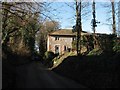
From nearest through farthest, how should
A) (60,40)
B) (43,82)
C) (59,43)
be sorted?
(43,82) → (59,43) → (60,40)

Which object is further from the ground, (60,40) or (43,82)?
(60,40)

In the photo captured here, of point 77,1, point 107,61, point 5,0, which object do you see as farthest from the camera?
point 77,1

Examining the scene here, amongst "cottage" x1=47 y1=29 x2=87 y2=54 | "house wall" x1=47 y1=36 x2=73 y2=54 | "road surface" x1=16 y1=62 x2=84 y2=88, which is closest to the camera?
"road surface" x1=16 y1=62 x2=84 y2=88

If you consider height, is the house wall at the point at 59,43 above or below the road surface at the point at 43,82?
above

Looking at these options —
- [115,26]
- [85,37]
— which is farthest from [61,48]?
[115,26]

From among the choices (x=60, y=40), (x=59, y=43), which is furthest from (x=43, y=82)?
(x=60, y=40)

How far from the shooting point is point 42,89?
18.2 m

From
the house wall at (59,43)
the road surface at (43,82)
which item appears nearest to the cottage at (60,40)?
the house wall at (59,43)

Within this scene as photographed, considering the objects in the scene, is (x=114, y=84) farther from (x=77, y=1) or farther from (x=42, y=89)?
(x=77, y=1)

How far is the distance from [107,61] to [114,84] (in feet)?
11.0

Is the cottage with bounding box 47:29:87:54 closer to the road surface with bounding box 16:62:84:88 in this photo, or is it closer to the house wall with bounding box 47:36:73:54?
the house wall with bounding box 47:36:73:54

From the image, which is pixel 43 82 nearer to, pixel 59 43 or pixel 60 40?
pixel 59 43

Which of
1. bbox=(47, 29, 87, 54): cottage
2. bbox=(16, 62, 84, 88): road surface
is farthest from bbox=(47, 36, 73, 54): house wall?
bbox=(16, 62, 84, 88): road surface

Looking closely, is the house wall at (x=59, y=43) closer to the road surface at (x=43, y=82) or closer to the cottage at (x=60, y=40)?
the cottage at (x=60, y=40)
